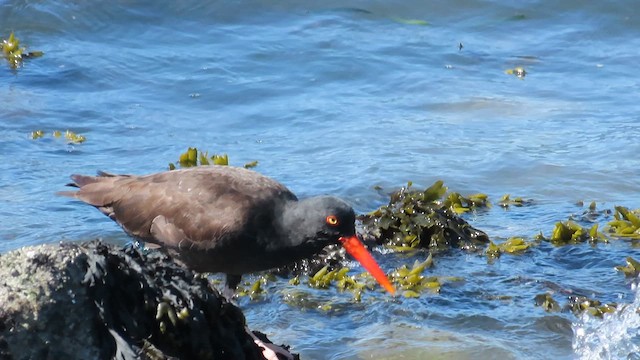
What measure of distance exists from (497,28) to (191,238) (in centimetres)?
684

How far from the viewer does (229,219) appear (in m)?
4.77

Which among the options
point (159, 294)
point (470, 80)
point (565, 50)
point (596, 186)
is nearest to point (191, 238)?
point (159, 294)

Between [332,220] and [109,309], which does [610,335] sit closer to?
[332,220]

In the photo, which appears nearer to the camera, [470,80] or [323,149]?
[323,149]

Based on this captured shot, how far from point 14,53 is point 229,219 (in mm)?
5200

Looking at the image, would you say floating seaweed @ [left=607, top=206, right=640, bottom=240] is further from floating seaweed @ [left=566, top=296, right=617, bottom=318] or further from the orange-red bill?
the orange-red bill

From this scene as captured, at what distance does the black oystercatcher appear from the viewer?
15.2ft

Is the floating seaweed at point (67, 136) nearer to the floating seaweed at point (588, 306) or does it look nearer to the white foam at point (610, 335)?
the floating seaweed at point (588, 306)

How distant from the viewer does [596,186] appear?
7000 millimetres

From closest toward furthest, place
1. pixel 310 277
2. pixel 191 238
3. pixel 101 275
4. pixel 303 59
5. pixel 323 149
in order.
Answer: pixel 101 275
pixel 191 238
pixel 310 277
pixel 323 149
pixel 303 59

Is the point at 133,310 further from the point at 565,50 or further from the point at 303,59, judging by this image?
the point at 565,50

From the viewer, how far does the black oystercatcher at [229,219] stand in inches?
182

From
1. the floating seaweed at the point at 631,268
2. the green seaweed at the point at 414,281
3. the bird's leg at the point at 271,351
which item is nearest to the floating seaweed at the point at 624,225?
the floating seaweed at the point at 631,268

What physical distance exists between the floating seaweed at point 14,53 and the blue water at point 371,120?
0.11 m
